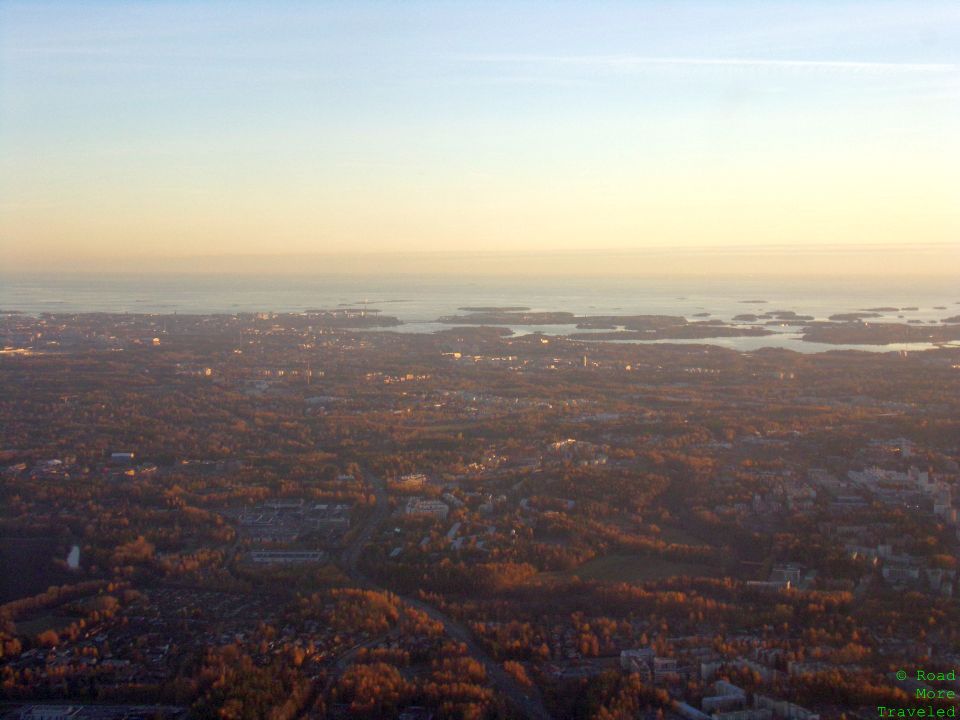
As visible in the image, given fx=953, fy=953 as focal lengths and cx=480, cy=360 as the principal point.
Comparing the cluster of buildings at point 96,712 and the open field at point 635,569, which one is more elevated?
the open field at point 635,569

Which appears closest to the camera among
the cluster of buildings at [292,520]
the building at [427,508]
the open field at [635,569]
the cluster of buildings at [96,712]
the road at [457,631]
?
the cluster of buildings at [96,712]

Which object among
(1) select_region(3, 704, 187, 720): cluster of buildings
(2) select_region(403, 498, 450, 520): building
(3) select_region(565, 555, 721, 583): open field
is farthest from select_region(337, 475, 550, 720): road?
(1) select_region(3, 704, 187, 720): cluster of buildings

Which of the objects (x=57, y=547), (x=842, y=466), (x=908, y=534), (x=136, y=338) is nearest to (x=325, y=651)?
(x=57, y=547)

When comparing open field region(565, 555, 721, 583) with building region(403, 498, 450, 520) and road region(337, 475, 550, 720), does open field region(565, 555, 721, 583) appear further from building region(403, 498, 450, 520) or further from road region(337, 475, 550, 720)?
building region(403, 498, 450, 520)

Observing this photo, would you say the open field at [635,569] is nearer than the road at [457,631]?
No

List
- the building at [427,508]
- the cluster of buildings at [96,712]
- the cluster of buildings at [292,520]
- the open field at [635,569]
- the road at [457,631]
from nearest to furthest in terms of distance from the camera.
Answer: the cluster of buildings at [96,712] < the road at [457,631] < the open field at [635,569] < the cluster of buildings at [292,520] < the building at [427,508]

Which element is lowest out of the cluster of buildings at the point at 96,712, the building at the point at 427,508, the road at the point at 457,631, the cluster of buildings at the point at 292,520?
the cluster of buildings at the point at 96,712

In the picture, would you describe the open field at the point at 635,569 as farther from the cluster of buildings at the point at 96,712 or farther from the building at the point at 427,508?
the cluster of buildings at the point at 96,712

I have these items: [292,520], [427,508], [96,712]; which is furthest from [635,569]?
[96,712]

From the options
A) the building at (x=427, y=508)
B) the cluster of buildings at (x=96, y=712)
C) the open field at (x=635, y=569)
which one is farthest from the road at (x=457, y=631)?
the cluster of buildings at (x=96, y=712)
